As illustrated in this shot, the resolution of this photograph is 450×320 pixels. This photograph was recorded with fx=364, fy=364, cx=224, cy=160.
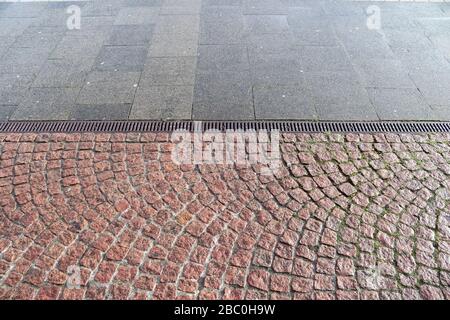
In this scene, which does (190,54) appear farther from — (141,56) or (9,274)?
(9,274)

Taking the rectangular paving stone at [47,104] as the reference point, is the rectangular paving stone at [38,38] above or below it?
above

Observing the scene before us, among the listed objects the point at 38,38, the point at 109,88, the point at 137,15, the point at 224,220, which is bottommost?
the point at 224,220

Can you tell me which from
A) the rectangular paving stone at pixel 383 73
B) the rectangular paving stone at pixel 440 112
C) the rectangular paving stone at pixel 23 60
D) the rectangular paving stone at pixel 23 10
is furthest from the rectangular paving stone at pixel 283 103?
the rectangular paving stone at pixel 23 10

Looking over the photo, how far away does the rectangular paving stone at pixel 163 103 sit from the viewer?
15.6ft

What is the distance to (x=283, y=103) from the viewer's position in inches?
195

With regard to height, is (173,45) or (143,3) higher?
(143,3)

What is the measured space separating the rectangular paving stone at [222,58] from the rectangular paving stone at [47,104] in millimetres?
1934

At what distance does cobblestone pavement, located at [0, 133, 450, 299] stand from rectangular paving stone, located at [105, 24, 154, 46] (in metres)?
2.38

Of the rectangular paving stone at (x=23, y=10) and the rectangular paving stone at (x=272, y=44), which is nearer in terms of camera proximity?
the rectangular paving stone at (x=272, y=44)

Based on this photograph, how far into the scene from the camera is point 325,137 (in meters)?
4.45

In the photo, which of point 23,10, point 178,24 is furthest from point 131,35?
point 23,10

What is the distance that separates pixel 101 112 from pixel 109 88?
0.55 m

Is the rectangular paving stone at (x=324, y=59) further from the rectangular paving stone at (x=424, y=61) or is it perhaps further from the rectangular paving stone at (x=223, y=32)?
the rectangular paving stone at (x=223, y=32)

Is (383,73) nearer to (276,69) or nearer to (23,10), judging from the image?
(276,69)
